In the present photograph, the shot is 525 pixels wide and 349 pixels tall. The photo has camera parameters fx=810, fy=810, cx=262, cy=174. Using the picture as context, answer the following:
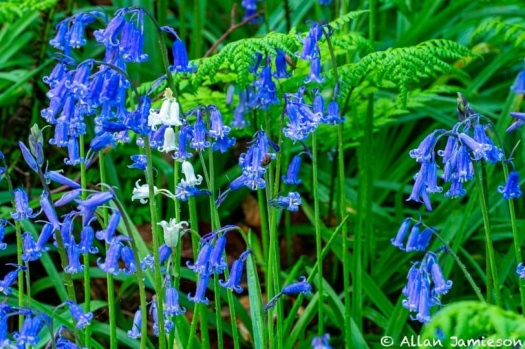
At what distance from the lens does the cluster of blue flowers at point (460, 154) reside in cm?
238

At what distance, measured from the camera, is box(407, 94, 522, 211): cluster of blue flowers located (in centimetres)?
238

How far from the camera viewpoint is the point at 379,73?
307cm

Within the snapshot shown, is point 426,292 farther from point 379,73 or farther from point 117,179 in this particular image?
point 117,179

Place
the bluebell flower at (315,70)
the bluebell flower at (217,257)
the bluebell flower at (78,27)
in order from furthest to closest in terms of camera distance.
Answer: the bluebell flower at (315,70)
the bluebell flower at (78,27)
the bluebell flower at (217,257)

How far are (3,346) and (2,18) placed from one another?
214cm

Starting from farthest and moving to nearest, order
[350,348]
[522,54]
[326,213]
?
[326,213], [522,54], [350,348]

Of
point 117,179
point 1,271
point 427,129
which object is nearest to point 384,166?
point 427,129

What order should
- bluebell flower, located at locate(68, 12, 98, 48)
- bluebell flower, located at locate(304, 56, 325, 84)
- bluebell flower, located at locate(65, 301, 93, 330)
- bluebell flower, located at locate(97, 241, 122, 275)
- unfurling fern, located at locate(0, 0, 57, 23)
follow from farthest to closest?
unfurling fern, located at locate(0, 0, 57, 23)
bluebell flower, located at locate(304, 56, 325, 84)
bluebell flower, located at locate(68, 12, 98, 48)
bluebell flower, located at locate(65, 301, 93, 330)
bluebell flower, located at locate(97, 241, 122, 275)

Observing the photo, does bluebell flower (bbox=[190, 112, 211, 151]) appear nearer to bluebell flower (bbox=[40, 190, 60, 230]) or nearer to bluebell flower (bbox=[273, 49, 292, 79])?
bluebell flower (bbox=[40, 190, 60, 230])

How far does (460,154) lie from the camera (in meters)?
2.42

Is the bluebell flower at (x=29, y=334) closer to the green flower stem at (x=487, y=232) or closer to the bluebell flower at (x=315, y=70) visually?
the bluebell flower at (x=315, y=70)

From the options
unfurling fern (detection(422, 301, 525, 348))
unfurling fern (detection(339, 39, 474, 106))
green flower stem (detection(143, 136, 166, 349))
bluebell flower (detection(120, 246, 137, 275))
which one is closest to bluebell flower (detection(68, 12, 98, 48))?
green flower stem (detection(143, 136, 166, 349))

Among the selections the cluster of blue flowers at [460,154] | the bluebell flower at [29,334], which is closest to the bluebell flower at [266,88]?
the cluster of blue flowers at [460,154]

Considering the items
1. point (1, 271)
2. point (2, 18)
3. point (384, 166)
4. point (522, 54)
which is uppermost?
point (2, 18)
